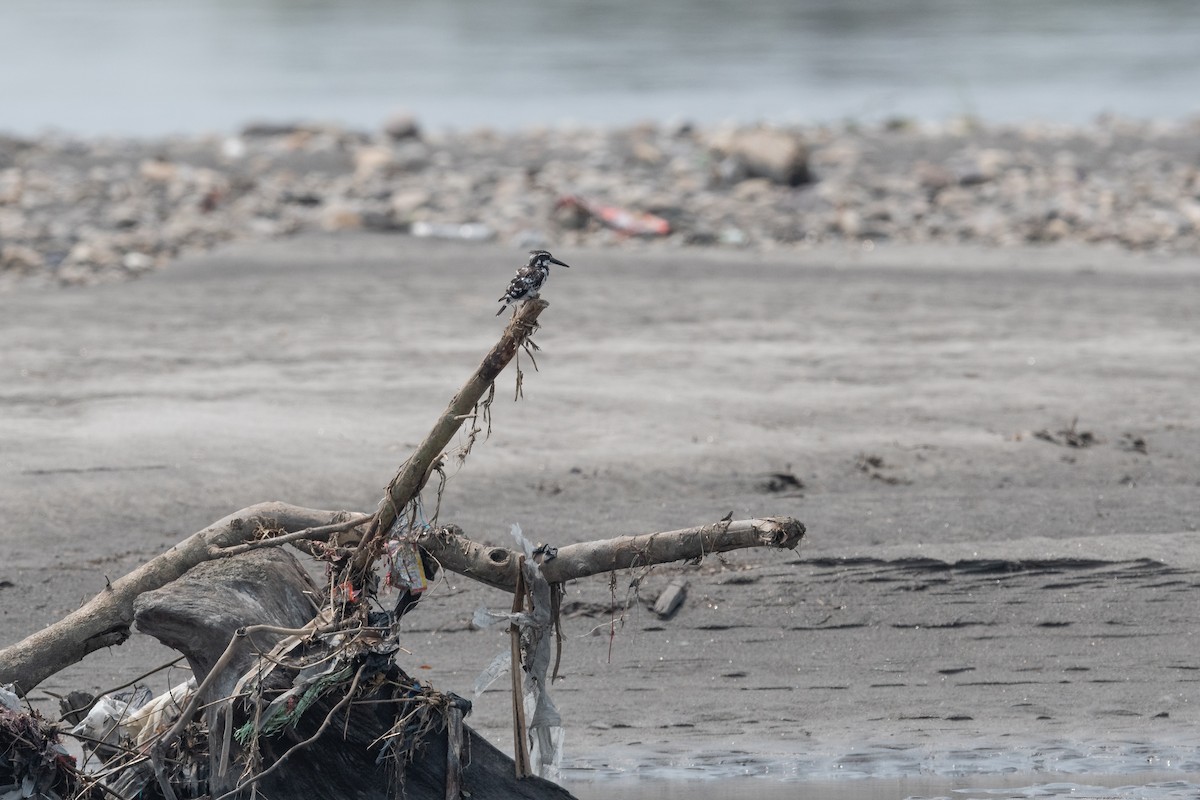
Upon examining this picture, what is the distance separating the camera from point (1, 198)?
1477cm

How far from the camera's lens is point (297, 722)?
12.7 ft

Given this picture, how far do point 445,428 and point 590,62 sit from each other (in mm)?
29946

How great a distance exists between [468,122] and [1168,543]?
19.1 m

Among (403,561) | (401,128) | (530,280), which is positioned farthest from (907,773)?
(401,128)

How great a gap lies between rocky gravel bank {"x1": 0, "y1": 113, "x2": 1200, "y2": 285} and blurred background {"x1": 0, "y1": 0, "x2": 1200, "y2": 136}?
3874 mm

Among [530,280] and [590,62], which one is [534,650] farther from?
[590,62]

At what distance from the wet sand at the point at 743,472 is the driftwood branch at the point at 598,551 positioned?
0.15 m

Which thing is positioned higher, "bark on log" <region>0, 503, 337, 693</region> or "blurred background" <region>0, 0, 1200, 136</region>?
"blurred background" <region>0, 0, 1200, 136</region>

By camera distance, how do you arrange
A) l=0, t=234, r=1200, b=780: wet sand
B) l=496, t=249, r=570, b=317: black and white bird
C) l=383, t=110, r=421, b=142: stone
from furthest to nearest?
l=383, t=110, r=421, b=142: stone
l=0, t=234, r=1200, b=780: wet sand
l=496, t=249, r=570, b=317: black and white bird

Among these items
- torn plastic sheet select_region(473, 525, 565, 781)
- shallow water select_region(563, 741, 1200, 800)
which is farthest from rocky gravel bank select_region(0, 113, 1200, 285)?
torn plastic sheet select_region(473, 525, 565, 781)

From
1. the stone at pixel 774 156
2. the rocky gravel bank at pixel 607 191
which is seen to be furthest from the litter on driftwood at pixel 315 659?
the stone at pixel 774 156

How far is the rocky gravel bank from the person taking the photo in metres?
12.9

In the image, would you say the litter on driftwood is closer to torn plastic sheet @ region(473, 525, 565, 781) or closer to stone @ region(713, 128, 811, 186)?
torn plastic sheet @ region(473, 525, 565, 781)

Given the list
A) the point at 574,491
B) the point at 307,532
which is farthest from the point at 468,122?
the point at 307,532
